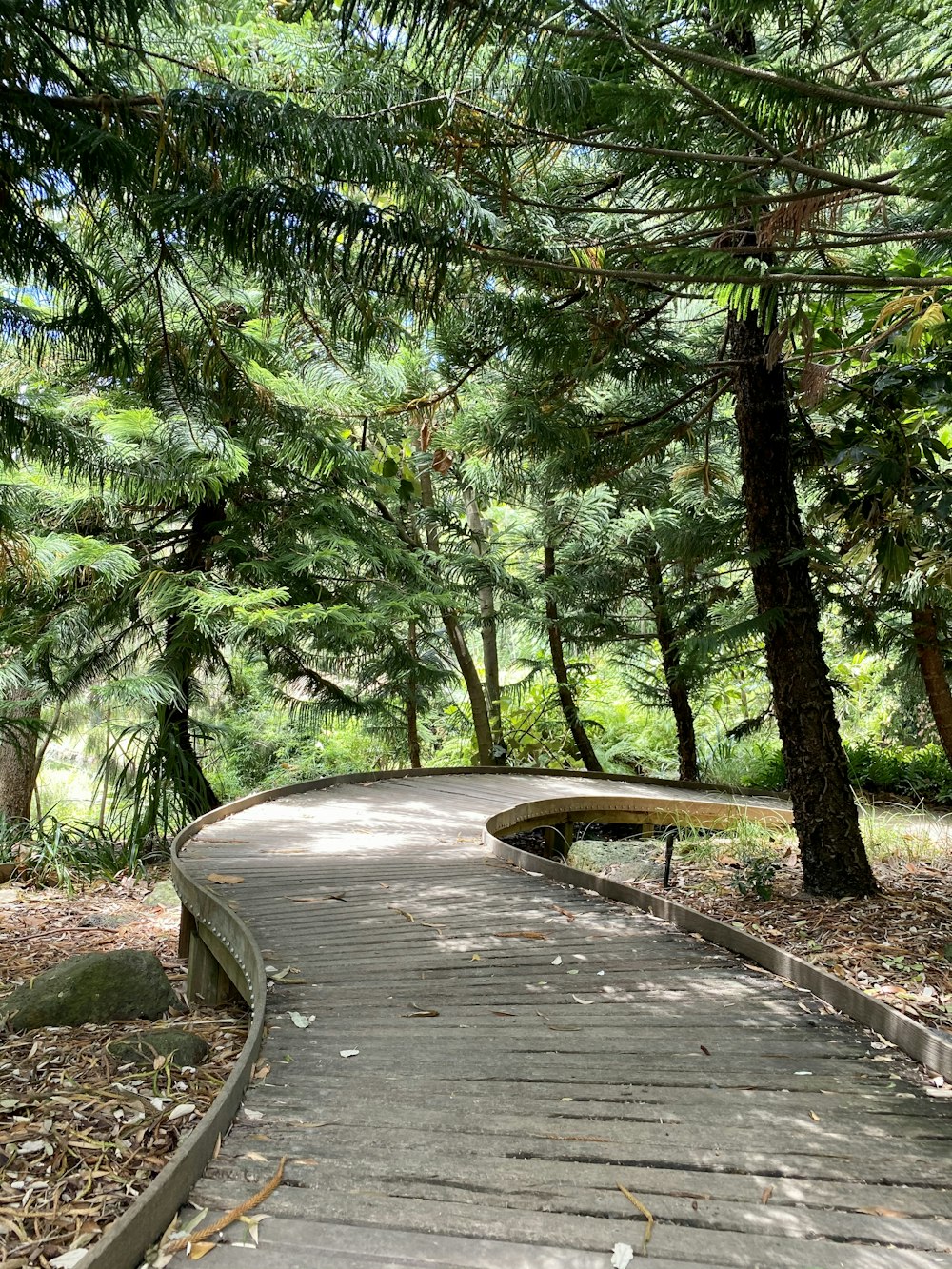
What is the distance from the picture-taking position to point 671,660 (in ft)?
33.7

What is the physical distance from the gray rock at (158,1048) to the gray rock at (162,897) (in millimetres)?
3948

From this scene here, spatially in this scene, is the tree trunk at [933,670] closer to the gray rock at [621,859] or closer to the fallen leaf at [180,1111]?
the gray rock at [621,859]

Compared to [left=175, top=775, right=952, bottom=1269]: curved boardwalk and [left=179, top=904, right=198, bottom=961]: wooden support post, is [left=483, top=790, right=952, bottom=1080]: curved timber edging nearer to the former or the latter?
[left=175, top=775, right=952, bottom=1269]: curved boardwalk

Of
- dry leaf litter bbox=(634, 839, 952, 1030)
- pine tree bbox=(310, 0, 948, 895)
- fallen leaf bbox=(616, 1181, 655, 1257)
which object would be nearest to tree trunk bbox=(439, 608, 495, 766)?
dry leaf litter bbox=(634, 839, 952, 1030)

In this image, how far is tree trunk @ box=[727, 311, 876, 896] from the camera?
490cm

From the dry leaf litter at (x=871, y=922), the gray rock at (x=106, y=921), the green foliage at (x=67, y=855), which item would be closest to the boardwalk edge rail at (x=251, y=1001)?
the dry leaf litter at (x=871, y=922)

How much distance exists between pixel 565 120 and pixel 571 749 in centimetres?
1097

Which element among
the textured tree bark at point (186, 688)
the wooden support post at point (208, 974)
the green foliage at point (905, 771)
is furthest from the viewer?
the green foliage at point (905, 771)

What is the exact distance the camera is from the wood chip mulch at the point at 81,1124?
7.07ft

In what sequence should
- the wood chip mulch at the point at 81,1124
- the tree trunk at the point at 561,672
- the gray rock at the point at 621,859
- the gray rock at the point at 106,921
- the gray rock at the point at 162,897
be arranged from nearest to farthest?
the wood chip mulch at the point at 81,1124
the gray rock at the point at 106,921
the gray rock at the point at 621,859
the gray rock at the point at 162,897
the tree trunk at the point at 561,672

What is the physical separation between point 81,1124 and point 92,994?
116cm

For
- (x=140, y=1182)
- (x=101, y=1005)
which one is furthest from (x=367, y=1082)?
(x=101, y=1005)

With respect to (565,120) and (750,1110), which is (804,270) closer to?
(565,120)

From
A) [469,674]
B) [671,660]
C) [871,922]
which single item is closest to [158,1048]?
[871,922]
